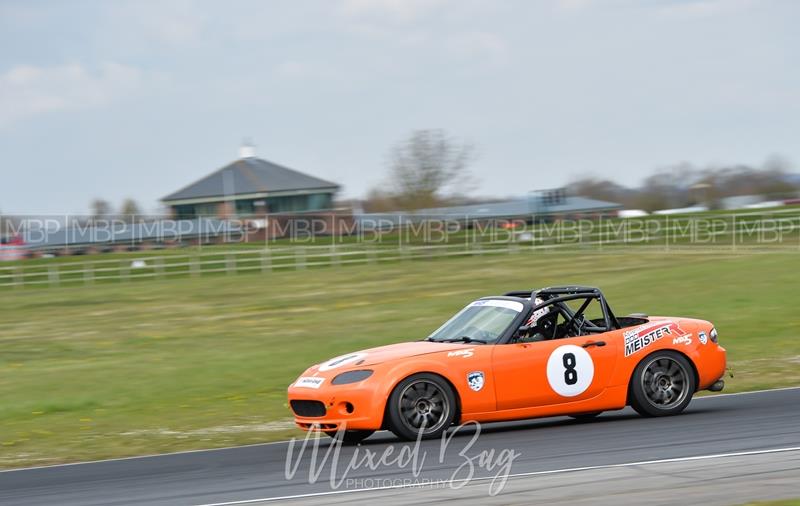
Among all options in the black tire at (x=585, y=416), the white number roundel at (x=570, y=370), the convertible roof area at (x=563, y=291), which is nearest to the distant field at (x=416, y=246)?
the black tire at (x=585, y=416)

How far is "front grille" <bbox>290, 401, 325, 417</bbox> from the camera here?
909cm

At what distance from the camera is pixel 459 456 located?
27.3ft

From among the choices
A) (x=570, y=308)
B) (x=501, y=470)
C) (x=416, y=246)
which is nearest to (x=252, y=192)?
(x=416, y=246)

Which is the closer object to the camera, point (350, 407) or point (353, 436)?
point (350, 407)

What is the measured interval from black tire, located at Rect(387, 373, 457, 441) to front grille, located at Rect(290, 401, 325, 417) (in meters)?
0.62

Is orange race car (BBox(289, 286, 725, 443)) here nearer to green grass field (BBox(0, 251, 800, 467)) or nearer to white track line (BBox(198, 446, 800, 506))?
white track line (BBox(198, 446, 800, 506))

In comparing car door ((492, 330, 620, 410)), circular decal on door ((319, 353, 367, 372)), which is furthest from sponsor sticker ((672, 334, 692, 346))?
circular decal on door ((319, 353, 367, 372))

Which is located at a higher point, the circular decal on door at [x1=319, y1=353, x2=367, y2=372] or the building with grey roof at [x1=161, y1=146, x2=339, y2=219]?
the building with grey roof at [x1=161, y1=146, x2=339, y2=219]

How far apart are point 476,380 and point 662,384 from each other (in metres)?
2.09

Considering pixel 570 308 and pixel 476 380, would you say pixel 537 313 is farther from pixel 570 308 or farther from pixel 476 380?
pixel 476 380

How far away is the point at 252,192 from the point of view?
2210 inches

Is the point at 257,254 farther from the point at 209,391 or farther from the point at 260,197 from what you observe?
the point at 209,391

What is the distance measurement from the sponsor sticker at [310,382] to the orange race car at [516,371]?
0.5 inches

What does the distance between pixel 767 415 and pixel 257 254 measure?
31508 millimetres
